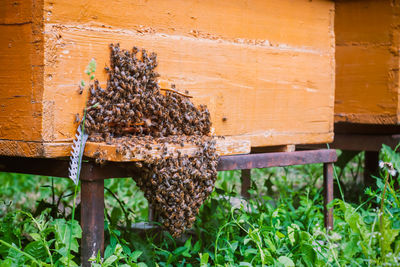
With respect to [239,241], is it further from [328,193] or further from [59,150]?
[59,150]

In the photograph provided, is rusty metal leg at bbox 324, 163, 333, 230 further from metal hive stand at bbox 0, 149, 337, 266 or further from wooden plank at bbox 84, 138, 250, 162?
wooden plank at bbox 84, 138, 250, 162

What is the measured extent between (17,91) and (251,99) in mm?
1584

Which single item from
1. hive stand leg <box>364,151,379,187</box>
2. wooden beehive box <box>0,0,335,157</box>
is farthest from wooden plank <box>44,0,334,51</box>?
hive stand leg <box>364,151,379,187</box>

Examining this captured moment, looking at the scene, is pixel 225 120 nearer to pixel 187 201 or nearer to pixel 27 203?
pixel 187 201

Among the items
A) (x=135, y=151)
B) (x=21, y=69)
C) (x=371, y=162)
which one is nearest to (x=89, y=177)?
(x=135, y=151)

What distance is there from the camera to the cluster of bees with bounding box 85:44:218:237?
2699 millimetres

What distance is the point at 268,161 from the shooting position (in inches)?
143

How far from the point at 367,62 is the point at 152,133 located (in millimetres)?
2555

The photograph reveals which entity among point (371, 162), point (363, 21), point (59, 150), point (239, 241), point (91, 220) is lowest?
point (239, 241)

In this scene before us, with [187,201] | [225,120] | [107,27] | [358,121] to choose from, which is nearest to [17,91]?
[107,27]

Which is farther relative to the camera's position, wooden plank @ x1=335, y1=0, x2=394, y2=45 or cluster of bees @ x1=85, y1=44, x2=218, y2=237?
wooden plank @ x1=335, y1=0, x2=394, y2=45

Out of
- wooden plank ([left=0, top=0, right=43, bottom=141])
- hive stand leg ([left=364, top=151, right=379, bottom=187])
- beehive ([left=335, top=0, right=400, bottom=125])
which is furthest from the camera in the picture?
hive stand leg ([left=364, top=151, right=379, bottom=187])

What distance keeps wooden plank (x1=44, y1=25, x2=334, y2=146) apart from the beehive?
0.69 meters

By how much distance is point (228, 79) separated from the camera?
11.3 feet
